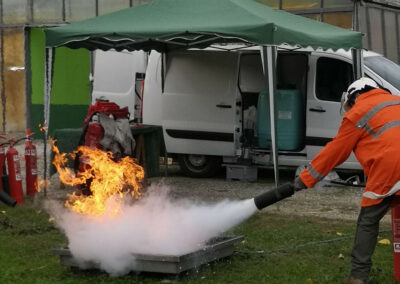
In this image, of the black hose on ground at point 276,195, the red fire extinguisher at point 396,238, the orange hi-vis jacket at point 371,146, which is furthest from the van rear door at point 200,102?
the orange hi-vis jacket at point 371,146

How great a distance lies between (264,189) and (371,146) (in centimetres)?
648

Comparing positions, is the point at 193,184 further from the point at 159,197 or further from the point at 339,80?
the point at 159,197

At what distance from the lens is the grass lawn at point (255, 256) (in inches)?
271

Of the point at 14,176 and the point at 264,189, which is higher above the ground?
the point at 14,176

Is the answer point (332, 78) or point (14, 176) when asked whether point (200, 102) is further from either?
point (14, 176)

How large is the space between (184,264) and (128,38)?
5215mm

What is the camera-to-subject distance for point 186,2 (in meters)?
12.0

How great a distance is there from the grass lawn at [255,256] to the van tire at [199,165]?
381 centimetres

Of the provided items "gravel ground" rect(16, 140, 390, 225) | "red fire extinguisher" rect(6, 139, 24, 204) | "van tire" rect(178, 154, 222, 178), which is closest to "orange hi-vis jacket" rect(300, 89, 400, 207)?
"gravel ground" rect(16, 140, 390, 225)

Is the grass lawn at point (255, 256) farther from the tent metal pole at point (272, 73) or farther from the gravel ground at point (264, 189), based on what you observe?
the tent metal pole at point (272, 73)

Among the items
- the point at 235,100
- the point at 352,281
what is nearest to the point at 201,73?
the point at 235,100

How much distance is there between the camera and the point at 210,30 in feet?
34.9

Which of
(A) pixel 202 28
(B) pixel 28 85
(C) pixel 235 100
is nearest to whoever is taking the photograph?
(A) pixel 202 28

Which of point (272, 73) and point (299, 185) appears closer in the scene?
point (299, 185)
